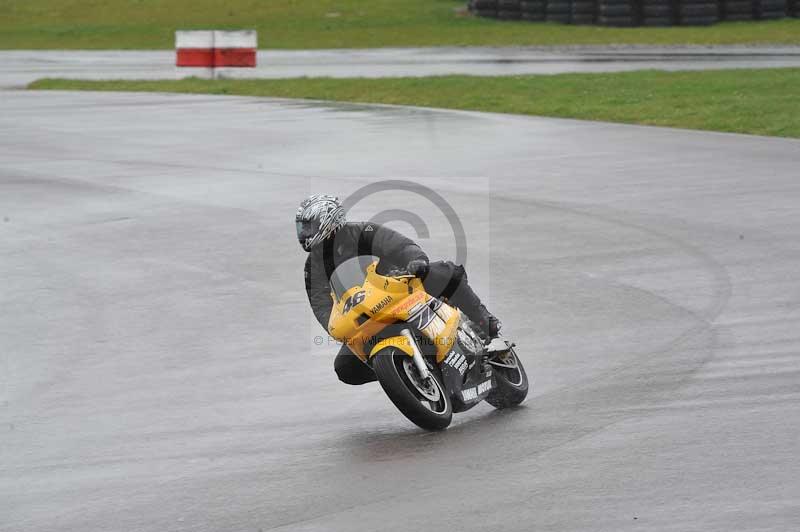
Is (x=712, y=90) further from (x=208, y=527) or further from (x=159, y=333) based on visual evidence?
(x=208, y=527)

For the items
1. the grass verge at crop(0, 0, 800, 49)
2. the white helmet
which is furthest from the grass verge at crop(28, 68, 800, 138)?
the white helmet

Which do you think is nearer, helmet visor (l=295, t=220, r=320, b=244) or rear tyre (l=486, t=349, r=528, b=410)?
helmet visor (l=295, t=220, r=320, b=244)

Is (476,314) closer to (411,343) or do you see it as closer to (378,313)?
(411,343)

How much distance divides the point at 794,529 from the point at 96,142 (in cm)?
1776

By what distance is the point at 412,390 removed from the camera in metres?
7.90

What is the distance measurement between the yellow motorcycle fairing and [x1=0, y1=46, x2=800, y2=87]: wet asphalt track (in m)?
23.6

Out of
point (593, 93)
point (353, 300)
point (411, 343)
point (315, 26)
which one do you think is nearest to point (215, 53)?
point (593, 93)

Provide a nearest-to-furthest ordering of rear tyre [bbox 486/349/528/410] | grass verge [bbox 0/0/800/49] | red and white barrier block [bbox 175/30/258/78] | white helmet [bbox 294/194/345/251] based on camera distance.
A: 1. white helmet [bbox 294/194/345/251]
2. rear tyre [bbox 486/349/528/410]
3. red and white barrier block [bbox 175/30/258/78]
4. grass verge [bbox 0/0/800/49]

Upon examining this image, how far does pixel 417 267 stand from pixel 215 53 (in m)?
26.3

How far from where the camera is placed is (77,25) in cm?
5200

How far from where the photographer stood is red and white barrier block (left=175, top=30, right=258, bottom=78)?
33125 millimetres

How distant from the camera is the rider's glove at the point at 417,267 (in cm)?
788

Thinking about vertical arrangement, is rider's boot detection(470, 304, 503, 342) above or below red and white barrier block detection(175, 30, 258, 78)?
below

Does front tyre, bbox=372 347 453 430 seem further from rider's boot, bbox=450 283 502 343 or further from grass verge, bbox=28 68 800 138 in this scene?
grass verge, bbox=28 68 800 138
